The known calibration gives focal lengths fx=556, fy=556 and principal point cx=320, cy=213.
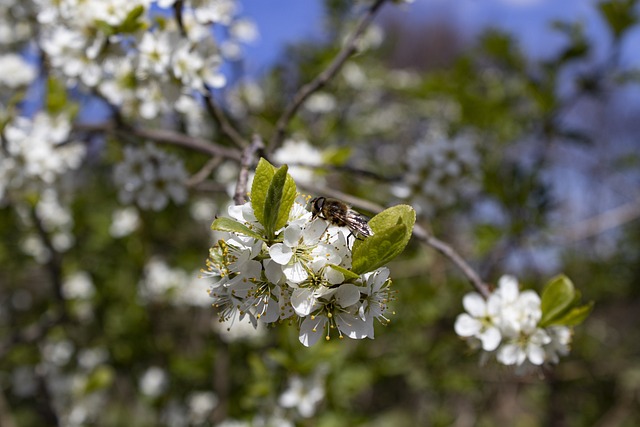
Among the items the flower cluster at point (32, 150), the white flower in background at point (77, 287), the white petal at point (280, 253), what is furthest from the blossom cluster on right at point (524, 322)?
the white flower in background at point (77, 287)

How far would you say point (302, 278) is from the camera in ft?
2.96

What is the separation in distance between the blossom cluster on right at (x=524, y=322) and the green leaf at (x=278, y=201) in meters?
0.62

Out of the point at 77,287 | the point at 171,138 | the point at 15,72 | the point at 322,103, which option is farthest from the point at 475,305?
the point at 322,103

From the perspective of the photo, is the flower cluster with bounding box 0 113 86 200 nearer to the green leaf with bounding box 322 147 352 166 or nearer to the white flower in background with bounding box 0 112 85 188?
the white flower in background with bounding box 0 112 85 188

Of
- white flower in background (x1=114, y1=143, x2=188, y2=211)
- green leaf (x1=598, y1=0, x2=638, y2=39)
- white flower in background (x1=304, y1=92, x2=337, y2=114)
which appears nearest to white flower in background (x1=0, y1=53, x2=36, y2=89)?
white flower in background (x1=114, y1=143, x2=188, y2=211)

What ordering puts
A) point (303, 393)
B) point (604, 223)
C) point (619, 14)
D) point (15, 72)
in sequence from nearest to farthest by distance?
point (303, 393), point (619, 14), point (15, 72), point (604, 223)

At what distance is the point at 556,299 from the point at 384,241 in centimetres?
56

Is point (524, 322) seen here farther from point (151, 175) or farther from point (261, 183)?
point (151, 175)

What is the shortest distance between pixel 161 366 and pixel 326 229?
8.00 ft

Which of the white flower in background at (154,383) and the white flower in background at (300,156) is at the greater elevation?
the white flower in background at (300,156)

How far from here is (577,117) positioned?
392 inches

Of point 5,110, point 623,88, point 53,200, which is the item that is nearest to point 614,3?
point 623,88

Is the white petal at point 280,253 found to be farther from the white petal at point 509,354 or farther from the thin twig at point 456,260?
the white petal at point 509,354

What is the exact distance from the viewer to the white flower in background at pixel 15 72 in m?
2.69
